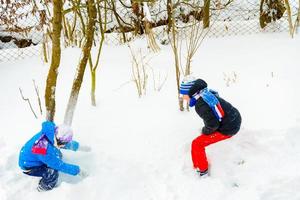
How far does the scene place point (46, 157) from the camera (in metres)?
3.84

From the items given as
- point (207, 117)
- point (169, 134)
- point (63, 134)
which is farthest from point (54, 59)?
point (207, 117)

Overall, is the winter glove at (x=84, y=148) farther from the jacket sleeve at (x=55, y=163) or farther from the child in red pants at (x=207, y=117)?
the child in red pants at (x=207, y=117)

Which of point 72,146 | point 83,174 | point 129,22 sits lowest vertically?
point 83,174

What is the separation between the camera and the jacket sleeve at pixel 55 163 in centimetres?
385

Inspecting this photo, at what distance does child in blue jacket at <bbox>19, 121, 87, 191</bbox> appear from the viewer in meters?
3.84

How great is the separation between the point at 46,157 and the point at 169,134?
4.23ft

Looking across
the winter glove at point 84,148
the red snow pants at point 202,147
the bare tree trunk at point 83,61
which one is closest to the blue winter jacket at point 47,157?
the winter glove at point 84,148

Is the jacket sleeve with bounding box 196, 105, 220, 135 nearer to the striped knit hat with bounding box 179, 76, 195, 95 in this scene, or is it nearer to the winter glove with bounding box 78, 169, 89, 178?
the striped knit hat with bounding box 179, 76, 195, 95

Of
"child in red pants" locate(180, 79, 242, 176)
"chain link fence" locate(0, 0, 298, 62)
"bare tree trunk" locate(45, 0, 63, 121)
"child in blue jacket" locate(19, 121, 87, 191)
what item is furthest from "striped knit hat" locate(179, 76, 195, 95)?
"chain link fence" locate(0, 0, 298, 62)

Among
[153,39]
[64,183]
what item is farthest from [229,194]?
[153,39]

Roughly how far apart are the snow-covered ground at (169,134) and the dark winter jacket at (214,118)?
0.40 meters

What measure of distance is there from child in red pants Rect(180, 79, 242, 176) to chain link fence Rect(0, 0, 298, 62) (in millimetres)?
2558

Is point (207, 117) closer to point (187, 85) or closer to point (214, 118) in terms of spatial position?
point (214, 118)

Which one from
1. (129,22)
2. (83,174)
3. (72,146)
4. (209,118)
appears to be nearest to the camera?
(209,118)
